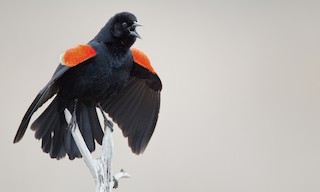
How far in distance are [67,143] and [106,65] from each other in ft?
1.63

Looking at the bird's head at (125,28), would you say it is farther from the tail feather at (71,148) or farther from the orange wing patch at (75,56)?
the tail feather at (71,148)

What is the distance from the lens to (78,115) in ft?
13.9

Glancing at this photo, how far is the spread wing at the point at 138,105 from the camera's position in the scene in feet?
14.1

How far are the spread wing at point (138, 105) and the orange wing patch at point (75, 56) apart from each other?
41 centimetres

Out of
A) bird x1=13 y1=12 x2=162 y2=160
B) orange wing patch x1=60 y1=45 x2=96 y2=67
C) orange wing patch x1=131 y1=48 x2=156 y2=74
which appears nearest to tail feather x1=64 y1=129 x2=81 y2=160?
bird x1=13 y1=12 x2=162 y2=160

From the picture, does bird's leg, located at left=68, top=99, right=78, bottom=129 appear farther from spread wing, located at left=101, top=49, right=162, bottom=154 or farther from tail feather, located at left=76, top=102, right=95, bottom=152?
spread wing, located at left=101, top=49, right=162, bottom=154

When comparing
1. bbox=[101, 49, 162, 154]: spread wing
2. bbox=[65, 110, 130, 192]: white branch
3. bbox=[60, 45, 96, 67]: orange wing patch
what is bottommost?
bbox=[65, 110, 130, 192]: white branch

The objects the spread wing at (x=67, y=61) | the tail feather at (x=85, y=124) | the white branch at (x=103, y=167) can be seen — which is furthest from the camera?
the tail feather at (x=85, y=124)

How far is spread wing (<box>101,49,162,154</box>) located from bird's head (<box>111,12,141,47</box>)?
0.56 feet

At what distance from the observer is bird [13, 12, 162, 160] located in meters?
3.96

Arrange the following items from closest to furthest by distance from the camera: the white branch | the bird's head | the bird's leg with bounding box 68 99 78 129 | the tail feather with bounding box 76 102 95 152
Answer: the white branch → the bird's leg with bounding box 68 99 78 129 → the bird's head → the tail feather with bounding box 76 102 95 152

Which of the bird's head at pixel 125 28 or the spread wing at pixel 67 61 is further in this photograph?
the bird's head at pixel 125 28

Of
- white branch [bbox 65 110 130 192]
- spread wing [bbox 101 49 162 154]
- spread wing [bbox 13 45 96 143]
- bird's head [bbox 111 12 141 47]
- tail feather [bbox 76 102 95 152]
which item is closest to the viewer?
white branch [bbox 65 110 130 192]

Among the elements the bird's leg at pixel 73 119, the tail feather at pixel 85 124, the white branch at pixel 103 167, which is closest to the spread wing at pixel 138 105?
the tail feather at pixel 85 124
